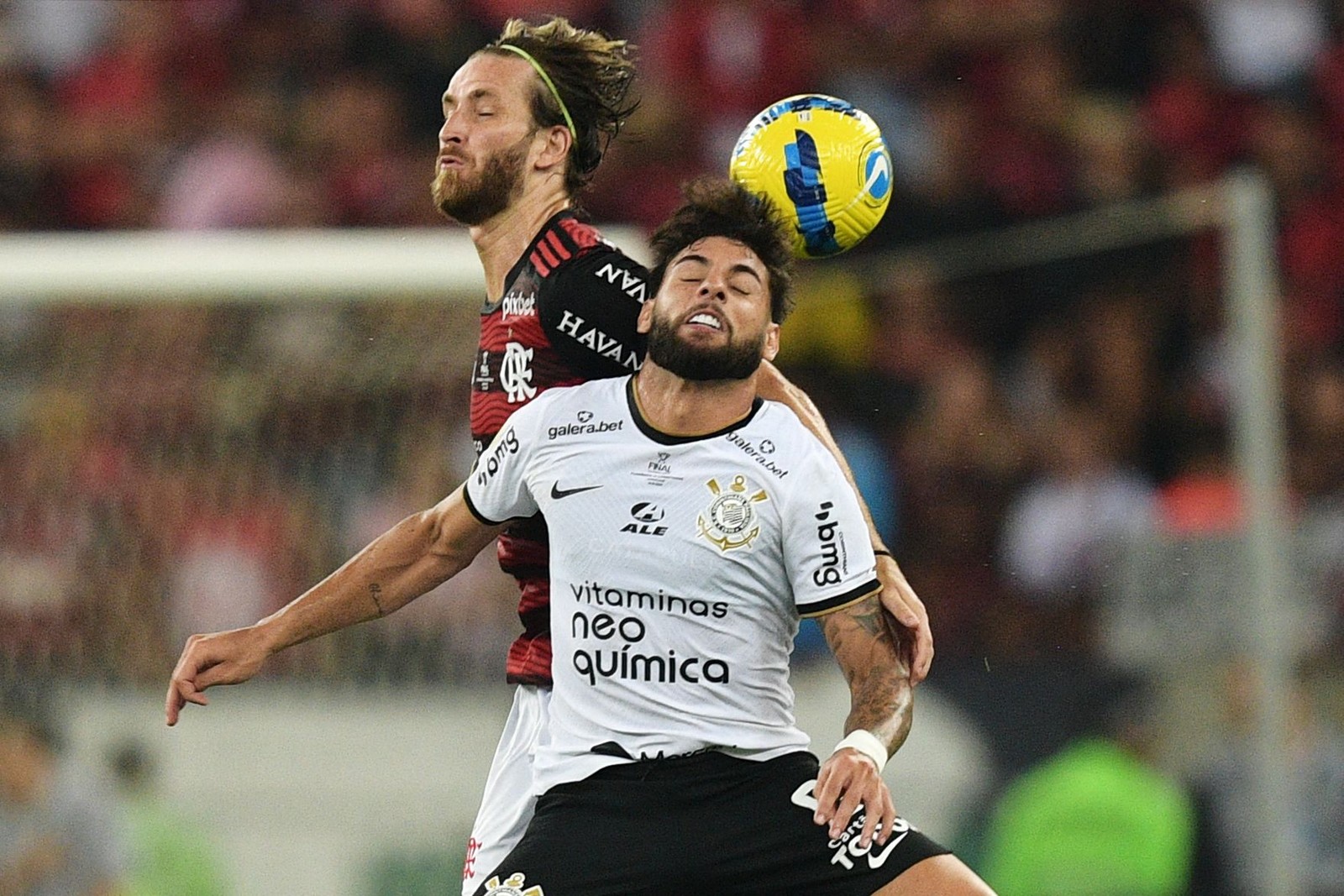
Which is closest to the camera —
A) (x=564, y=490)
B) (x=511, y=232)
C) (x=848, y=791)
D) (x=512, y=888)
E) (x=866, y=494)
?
(x=848, y=791)

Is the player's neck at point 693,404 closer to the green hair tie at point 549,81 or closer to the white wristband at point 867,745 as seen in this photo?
the white wristband at point 867,745

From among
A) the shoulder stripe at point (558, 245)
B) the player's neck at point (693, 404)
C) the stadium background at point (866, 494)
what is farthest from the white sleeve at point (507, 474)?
A: the stadium background at point (866, 494)

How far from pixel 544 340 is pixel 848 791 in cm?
140

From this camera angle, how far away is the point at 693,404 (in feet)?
16.6

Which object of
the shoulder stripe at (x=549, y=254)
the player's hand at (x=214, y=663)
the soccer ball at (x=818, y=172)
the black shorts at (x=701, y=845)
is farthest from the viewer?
the soccer ball at (x=818, y=172)

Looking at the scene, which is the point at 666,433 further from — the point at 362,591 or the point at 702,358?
the point at 362,591

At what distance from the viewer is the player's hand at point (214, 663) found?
5355 mm

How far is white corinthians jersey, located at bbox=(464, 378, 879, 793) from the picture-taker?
4.98m

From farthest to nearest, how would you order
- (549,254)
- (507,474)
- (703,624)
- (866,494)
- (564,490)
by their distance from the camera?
(866,494), (549,254), (507,474), (564,490), (703,624)

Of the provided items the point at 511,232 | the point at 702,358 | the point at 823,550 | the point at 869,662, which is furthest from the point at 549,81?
the point at 869,662

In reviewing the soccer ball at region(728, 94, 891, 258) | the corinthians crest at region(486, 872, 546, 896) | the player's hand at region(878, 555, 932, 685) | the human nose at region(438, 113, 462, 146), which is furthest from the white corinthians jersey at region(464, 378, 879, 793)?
the human nose at region(438, 113, 462, 146)

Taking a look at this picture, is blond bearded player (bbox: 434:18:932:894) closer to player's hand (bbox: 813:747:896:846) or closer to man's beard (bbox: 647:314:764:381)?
man's beard (bbox: 647:314:764:381)

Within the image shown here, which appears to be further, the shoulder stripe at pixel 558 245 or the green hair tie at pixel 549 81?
the green hair tie at pixel 549 81

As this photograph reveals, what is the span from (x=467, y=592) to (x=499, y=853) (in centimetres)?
467
